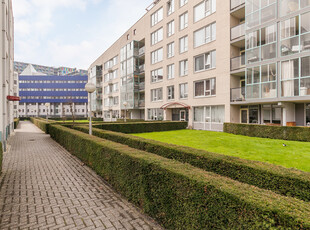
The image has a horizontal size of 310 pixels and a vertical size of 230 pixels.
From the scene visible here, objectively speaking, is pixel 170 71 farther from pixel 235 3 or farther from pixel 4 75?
pixel 4 75

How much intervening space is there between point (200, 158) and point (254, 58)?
51.5 ft

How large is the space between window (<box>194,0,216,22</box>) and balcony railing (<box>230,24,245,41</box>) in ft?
13.6

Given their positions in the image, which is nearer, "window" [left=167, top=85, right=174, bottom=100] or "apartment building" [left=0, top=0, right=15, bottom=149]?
"apartment building" [left=0, top=0, right=15, bottom=149]

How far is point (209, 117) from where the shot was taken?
2223cm

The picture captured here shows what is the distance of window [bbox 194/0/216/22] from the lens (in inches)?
858

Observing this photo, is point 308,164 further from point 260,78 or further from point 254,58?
point 254,58

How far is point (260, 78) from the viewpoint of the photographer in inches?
643

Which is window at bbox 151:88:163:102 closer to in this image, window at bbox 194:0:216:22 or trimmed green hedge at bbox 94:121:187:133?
trimmed green hedge at bbox 94:121:187:133

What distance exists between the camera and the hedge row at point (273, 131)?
501 inches

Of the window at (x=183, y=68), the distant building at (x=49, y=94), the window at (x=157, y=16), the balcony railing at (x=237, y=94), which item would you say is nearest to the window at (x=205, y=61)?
the window at (x=183, y=68)

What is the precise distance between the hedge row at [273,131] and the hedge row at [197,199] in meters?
13.2

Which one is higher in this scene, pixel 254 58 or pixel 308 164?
pixel 254 58

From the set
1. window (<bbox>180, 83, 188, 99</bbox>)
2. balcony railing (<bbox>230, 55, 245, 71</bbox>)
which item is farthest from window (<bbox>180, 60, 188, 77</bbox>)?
balcony railing (<bbox>230, 55, 245, 71</bbox>)

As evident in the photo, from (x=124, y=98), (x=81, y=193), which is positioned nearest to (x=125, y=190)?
(x=81, y=193)
